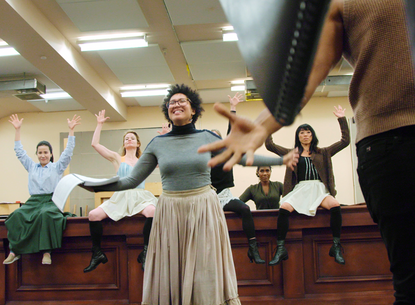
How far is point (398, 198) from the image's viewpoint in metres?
0.72

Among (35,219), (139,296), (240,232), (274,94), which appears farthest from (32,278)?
(274,94)

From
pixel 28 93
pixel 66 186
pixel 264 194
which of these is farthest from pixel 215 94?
pixel 66 186

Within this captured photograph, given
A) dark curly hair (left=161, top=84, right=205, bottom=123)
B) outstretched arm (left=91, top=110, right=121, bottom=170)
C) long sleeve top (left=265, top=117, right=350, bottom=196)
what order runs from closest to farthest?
dark curly hair (left=161, top=84, right=205, bottom=123) < long sleeve top (left=265, top=117, right=350, bottom=196) < outstretched arm (left=91, top=110, right=121, bottom=170)

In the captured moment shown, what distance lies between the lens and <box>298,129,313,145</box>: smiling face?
3074 mm

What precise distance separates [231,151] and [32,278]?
284 centimetres

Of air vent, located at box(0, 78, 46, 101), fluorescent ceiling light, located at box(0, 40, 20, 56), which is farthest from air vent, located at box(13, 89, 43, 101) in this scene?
fluorescent ceiling light, located at box(0, 40, 20, 56)

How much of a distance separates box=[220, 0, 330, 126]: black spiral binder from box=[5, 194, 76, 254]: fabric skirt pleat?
2727mm

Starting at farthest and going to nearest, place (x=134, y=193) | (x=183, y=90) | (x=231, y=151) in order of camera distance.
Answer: (x=134, y=193) < (x=183, y=90) < (x=231, y=151)

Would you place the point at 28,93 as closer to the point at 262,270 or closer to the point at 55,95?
the point at 55,95

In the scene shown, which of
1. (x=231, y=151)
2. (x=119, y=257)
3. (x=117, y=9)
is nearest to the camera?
(x=231, y=151)

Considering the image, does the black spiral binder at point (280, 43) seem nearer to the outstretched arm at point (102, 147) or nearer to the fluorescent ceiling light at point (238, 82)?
the outstretched arm at point (102, 147)

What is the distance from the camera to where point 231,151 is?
0.66m

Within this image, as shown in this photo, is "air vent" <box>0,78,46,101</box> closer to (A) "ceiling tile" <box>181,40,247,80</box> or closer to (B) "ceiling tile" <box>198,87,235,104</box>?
(A) "ceiling tile" <box>181,40,247,80</box>

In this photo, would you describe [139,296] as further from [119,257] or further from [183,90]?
[183,90]
